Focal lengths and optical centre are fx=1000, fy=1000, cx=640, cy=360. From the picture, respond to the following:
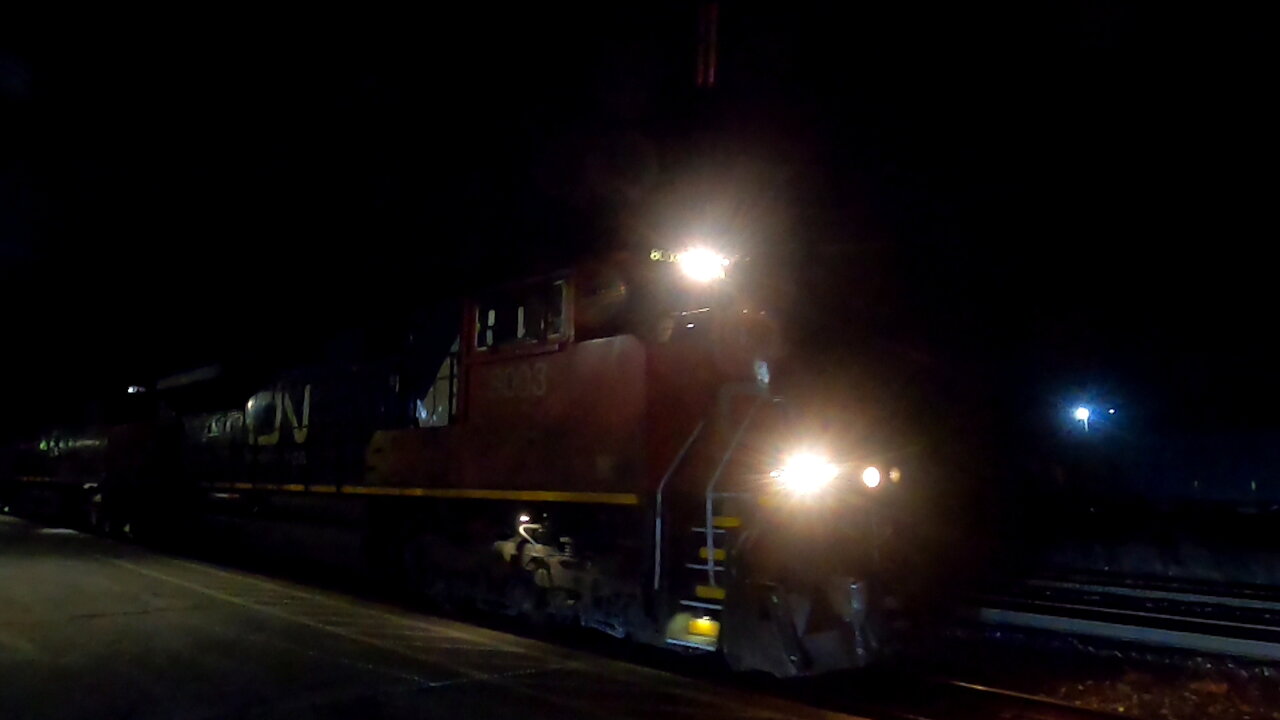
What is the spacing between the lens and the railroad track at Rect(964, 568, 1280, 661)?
28.8 ft

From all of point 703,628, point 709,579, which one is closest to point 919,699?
point 703,628

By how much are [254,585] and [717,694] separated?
25.4 feet

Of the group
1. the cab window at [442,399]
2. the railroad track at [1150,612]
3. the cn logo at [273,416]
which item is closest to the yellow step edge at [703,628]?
the railroad track at [1150,612]

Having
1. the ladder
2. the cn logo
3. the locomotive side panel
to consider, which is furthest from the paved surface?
the cn logo

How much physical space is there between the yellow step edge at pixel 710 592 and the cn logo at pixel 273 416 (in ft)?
24.8

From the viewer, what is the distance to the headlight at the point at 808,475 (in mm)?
7715

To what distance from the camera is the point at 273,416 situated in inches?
572

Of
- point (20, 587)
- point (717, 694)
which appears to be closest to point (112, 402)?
point (20, 587)

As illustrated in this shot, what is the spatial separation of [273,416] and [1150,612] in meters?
11.6

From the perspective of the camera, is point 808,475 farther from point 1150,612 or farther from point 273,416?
point 273,416

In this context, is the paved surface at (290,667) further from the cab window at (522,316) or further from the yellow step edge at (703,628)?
the cab window at (522,316)

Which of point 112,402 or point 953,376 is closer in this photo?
point 112,402

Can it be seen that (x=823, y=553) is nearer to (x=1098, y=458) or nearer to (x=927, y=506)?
(x=927, y=506)

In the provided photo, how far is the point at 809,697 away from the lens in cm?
730
